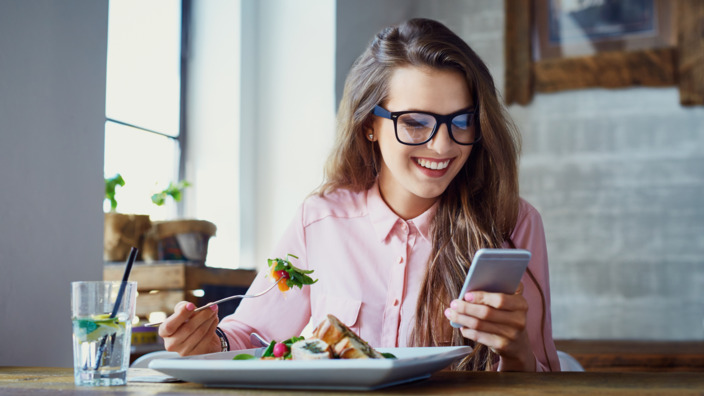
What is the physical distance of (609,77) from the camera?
3582mm

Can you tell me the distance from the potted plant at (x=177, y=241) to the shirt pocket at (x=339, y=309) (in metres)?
1.27

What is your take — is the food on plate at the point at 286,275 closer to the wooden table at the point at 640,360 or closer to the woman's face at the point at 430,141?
the woman's face at the point at 430,141

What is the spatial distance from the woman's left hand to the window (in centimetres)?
224

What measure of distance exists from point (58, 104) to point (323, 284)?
727 millimetres

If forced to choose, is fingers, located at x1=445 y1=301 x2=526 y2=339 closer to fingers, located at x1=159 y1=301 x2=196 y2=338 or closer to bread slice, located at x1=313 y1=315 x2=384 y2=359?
bread slice, located at x1=313 y1=315 x2=384 y2=359

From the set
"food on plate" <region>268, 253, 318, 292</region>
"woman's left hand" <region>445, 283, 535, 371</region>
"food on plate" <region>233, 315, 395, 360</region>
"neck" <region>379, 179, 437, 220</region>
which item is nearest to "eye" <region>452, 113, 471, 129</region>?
"neck" <region>379, 179, 437, 220</region>

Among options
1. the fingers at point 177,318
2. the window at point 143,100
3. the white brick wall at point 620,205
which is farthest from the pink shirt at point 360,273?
the white brick wall at point 620,205

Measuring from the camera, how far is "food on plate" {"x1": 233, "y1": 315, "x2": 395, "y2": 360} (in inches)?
36.5

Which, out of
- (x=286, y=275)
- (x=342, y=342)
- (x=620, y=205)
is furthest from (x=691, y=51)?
(x=342, y=342)

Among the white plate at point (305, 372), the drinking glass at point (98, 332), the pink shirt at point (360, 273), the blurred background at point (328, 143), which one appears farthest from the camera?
the blurred background at point (328, 143)

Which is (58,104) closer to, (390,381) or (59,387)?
(59,387)

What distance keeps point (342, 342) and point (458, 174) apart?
90 cm

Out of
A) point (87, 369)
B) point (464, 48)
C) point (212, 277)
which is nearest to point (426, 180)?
point (464, 48)

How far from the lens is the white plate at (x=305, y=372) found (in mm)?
829
